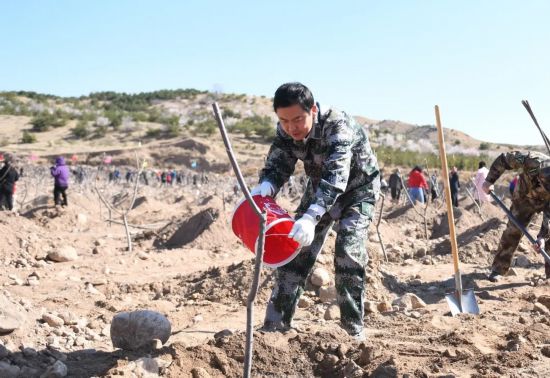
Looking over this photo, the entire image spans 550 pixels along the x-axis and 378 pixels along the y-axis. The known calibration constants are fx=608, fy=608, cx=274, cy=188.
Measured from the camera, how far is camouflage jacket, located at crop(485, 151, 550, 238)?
5.16 m

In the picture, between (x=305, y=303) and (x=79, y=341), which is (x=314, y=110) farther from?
(x=305, y=303)

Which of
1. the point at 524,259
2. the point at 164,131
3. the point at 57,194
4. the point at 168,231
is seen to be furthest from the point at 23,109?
the point at 524,259

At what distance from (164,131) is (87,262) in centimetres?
3795

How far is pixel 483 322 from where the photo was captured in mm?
4000

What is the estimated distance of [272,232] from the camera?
2.65 m

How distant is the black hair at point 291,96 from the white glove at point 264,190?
47 centimetres

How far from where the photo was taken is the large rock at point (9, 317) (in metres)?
3.20

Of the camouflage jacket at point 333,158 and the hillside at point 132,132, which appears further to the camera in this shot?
the hillside at point 132,132

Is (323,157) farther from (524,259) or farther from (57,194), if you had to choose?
(57,194)

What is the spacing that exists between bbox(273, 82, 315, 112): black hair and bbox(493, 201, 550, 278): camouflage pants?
348cm

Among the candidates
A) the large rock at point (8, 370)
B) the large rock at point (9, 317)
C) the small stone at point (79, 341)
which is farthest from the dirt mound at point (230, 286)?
the large rock at point (8, 370)

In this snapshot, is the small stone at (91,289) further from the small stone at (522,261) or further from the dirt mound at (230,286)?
the small stone at (522,261)

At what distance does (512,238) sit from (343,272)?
3.27m

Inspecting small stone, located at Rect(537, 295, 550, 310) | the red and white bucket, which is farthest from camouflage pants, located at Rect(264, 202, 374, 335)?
small stone, located at Rect(537, 295, 550, 310)
